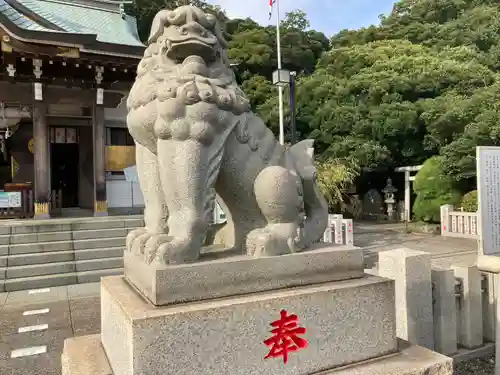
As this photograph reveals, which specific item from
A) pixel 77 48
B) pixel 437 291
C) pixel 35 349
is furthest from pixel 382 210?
pixel 35 349

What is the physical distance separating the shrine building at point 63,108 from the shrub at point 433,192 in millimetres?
8733

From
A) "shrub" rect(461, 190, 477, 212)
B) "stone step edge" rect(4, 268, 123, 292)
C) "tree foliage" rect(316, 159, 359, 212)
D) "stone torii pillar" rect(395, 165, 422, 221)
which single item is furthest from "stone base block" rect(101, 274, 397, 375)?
"stone torii pillar" rect(395, 165, 422, 221)

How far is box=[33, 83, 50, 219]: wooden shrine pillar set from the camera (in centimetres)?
833

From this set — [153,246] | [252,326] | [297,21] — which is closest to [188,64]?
[153,246]

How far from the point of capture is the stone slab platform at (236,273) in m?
1.55

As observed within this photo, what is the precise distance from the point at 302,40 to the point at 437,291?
23.3 m

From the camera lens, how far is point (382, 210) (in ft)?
55.4

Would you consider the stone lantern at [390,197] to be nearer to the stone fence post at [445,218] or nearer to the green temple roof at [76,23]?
the stone fence post at [445,218]

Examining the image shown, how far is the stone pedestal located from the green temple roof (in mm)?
7333

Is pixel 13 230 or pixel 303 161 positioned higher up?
pixel 303 161

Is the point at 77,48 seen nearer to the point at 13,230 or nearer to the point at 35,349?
the point at 13,230

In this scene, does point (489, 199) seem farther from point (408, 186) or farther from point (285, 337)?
point (408, 186)

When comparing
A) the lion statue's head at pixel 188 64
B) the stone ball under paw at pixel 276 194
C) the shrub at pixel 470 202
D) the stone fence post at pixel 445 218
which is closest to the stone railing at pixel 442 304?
the stone ball under paw at pixel 276 194

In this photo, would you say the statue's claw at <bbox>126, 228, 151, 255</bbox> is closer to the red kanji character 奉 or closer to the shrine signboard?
the red kanji character 奉
